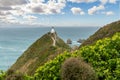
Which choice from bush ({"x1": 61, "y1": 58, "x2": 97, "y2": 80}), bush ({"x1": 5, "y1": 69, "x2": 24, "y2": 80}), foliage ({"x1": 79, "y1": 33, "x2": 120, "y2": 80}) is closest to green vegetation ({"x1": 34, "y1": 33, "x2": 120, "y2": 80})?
Answer: foliage ({"x1": 79, "y1": 33, "x2": 120, "y2": 80})

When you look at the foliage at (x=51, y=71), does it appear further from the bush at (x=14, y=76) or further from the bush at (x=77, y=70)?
the bush at (x=77, y=70)

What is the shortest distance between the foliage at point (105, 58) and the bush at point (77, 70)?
135cm

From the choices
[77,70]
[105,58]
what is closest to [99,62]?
[105,58]

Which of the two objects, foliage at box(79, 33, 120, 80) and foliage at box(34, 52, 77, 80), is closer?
foliage at box(79, 33, 120, 80)

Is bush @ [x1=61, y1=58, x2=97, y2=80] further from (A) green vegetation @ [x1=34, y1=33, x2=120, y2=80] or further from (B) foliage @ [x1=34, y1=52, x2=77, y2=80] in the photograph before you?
(B) foliage @ [x1=34, y1=52, x2=77, y2=80]

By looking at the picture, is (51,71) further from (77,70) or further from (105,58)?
(105,58)

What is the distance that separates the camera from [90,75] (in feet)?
64.0

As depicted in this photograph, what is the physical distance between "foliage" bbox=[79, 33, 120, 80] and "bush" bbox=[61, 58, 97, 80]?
4.42ft

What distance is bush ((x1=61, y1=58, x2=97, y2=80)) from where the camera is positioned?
19.4m

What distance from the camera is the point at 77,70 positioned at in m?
19.5

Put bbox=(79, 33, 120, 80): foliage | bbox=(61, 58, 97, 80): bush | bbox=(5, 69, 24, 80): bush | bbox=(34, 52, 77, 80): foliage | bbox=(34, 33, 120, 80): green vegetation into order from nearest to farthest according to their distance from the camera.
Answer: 1. bbox=(61, 58, 97, 80): bush
2. bbox=(79, 33, 120, 80): foliage
3. bbox=(34, 33, 120, 80): green vegetation
4. bbox=(34, 52, 77, 80): foliage
5. bbox=(5, 69, 24, 80): bush

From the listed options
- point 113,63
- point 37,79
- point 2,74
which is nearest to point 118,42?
point 113,63

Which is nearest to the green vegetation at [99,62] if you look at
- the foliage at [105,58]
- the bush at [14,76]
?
the foliage at [105,58]

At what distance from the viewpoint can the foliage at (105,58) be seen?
2079cm
